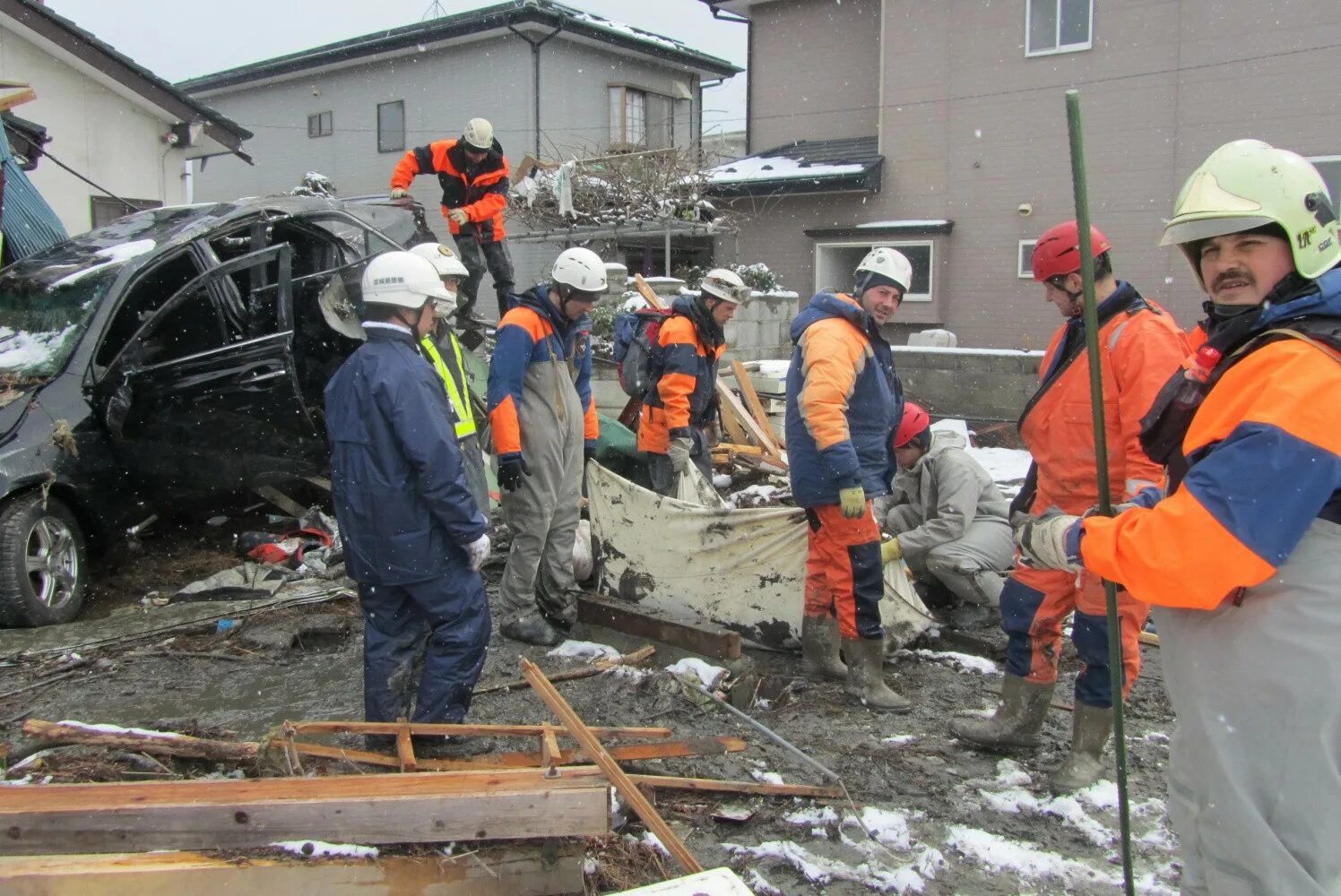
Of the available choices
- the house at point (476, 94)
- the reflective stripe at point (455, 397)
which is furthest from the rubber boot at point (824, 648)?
the house at point (476, 94)

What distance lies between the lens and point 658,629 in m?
4.88

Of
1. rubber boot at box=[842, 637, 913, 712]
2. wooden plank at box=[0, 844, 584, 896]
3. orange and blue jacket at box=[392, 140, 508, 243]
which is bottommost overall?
rubber boot at box=[842, 637, 913, 712]

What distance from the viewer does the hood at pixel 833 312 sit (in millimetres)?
4301

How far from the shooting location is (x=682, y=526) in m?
5.06

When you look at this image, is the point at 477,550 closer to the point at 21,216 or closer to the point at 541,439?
the point at 541,439

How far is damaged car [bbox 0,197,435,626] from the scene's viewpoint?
5.23 metres

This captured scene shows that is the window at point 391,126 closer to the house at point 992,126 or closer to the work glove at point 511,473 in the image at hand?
the house at point 992,126

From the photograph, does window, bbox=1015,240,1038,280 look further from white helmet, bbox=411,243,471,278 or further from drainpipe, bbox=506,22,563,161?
white helmet, bbox=411,243,471,278

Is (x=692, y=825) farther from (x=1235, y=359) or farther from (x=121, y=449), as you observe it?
(x=121, y=449)

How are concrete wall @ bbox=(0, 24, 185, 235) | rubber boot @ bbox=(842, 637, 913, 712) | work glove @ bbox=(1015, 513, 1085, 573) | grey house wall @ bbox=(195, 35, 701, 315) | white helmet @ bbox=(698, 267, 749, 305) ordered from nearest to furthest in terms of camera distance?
1. work glove @ bbox=(1015, 513, 1085, 573)
2. rubber boot @ bbox=(842, 637, 913, 712)
3. white helmet @ bbox=(698, 267, 749, 305)
4. concrete wall @ bbox=(0, 24, 185, 235)
5. grey house wall @ bbox=(195, 35, 701, 315)

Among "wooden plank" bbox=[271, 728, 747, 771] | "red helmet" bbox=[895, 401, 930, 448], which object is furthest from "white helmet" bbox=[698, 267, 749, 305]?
"wooden plank" bbox=[271, 728, 747, 771]

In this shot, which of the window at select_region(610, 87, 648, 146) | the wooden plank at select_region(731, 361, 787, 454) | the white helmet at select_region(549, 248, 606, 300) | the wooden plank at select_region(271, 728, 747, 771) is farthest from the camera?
the window at select_region(610, 87, 648, 146)

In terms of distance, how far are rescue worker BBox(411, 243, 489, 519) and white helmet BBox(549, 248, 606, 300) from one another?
0.51 m

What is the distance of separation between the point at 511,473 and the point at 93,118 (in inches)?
422
